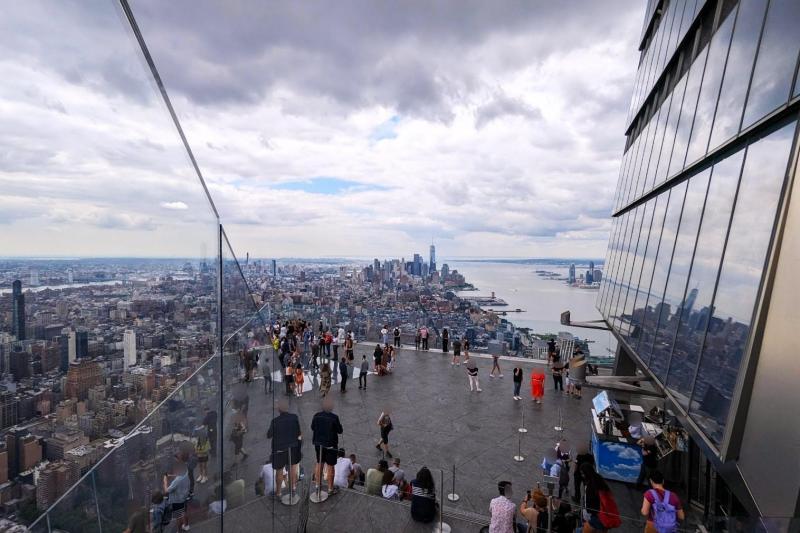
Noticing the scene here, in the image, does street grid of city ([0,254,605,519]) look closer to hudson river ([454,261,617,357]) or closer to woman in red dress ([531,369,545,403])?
woman in red dress ([531,369,545,403])

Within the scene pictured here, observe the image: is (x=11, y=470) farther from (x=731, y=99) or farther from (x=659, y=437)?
(x=659, y=437)

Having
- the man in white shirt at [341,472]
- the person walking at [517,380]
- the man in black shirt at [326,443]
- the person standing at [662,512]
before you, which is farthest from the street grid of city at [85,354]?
the person walking at [517,380]

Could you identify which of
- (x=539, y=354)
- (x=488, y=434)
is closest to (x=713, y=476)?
(x=488, y=434)

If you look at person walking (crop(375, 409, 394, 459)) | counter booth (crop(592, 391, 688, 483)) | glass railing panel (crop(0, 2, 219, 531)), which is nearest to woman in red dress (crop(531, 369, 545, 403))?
counter booth (crop(592, 391, 688, 483))

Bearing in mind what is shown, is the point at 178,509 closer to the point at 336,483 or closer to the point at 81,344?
the point at 81,344

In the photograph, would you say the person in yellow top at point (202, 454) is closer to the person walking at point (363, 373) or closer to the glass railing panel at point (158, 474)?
the glass railing panel at point (158, 474)

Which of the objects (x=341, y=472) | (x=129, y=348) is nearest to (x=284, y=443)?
(x=341, y=472)
